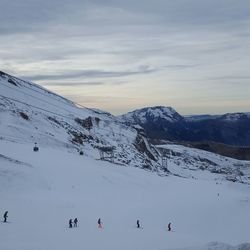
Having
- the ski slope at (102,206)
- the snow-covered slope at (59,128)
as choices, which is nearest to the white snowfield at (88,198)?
the ski slope at (102,206)

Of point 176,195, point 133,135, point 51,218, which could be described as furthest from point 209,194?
point 133,135

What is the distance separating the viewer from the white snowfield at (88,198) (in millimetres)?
26656

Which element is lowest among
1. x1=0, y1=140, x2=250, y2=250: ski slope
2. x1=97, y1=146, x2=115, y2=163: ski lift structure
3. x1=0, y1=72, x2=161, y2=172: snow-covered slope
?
x1=0, y1=140, x2=250, y2=250: ski slope

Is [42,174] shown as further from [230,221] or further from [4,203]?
[230,221]

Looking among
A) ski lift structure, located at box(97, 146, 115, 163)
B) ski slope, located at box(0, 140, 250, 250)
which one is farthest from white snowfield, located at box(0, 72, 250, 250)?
ski lift structure, located at box(97, 146, 115, 163)

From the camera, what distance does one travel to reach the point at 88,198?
41375 millimetres

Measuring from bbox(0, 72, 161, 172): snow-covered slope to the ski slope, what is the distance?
4.68 m

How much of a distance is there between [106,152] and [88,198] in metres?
31.5

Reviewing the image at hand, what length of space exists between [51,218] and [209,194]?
27.0m

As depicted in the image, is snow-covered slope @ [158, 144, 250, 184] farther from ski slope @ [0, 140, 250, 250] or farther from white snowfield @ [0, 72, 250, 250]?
ski slope @ [0, 140, 250, 250]

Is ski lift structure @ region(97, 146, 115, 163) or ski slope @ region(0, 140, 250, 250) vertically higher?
ski lift structure @ region(97, 146, 115, 163)

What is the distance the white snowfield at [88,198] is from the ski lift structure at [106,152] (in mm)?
897

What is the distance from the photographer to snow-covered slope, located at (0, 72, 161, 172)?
211 feet

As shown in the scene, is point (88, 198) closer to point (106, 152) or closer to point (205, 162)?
point (106, 152)
